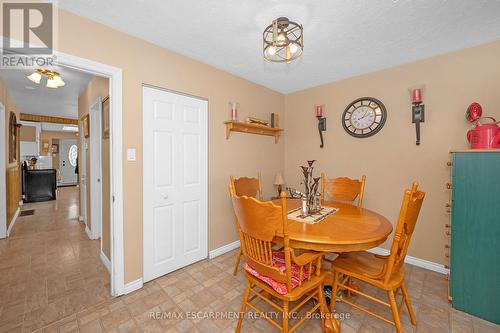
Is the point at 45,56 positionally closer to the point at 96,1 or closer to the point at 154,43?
the point at 96,1

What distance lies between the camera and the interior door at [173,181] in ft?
7.28

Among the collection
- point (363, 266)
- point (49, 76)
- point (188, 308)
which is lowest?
point (188, 308)

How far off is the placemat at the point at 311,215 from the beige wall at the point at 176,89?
125cm

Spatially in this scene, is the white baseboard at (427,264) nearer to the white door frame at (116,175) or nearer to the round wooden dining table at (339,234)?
the round wooden dining table at (339,234)

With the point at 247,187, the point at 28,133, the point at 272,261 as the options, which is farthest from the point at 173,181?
the point at 28,133

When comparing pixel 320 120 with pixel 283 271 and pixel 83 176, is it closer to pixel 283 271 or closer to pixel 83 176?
pixel 283 271

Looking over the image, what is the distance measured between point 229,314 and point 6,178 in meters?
4.45

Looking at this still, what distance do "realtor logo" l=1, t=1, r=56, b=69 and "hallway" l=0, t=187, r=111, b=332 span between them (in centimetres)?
210

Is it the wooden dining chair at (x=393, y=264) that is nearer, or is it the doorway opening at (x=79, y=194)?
the wooden dining chair at (x=393, y=264)

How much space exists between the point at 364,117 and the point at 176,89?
255 cm

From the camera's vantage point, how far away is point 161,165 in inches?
91.1

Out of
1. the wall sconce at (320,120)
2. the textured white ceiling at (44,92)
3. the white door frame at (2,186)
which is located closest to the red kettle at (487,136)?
the wall sconce at (320,120)

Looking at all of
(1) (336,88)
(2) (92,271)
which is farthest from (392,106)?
(2) (92,271)

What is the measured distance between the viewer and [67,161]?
384 inches
